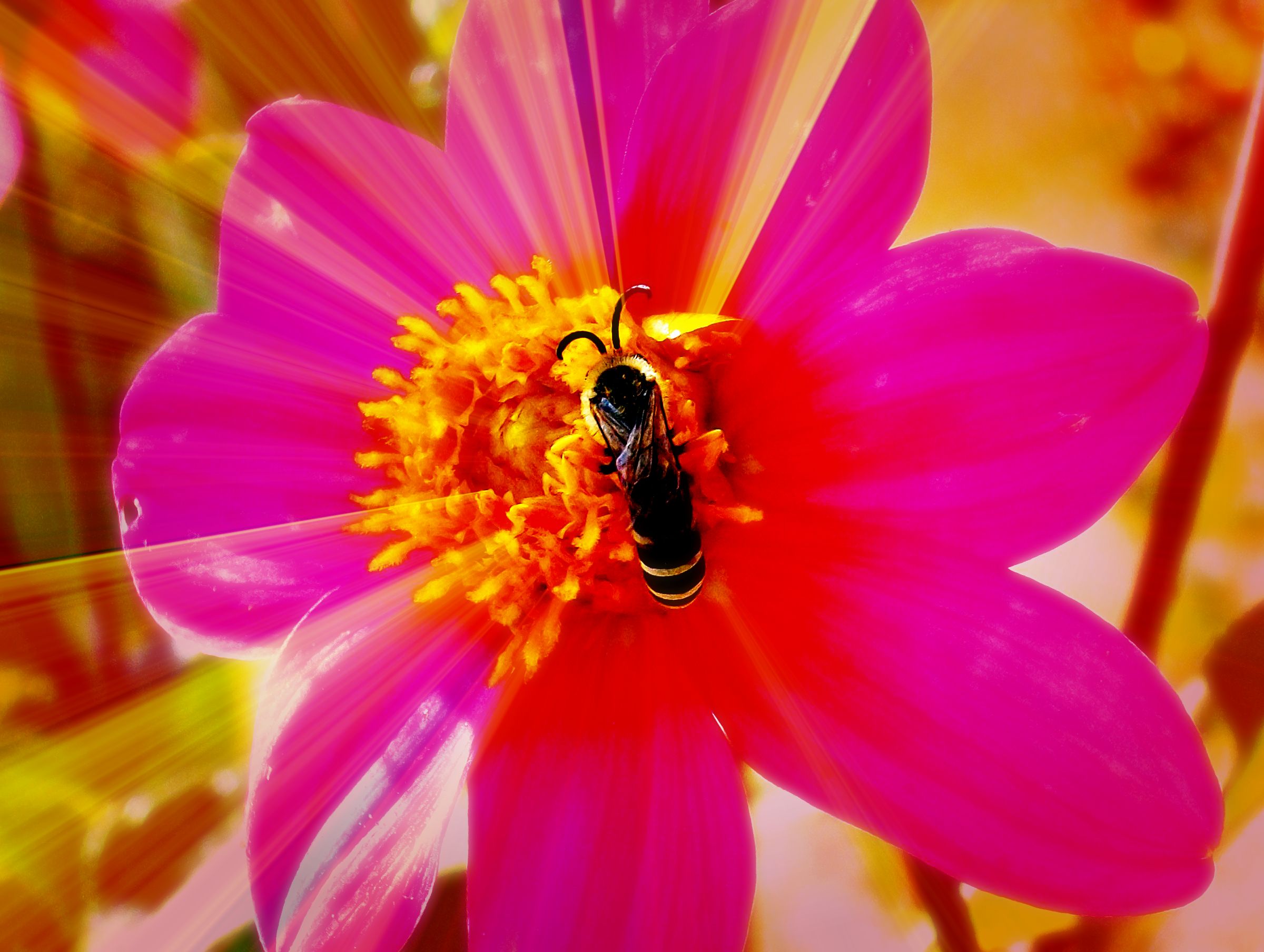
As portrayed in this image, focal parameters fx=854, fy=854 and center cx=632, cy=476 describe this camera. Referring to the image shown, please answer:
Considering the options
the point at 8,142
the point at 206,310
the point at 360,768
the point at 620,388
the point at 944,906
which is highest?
the point at 8,142

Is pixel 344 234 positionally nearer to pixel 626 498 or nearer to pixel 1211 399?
pixel 626 498

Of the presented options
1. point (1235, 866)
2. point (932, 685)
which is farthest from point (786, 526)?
point (1235, 866)

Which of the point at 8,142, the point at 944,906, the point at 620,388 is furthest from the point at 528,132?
the point at 944,906

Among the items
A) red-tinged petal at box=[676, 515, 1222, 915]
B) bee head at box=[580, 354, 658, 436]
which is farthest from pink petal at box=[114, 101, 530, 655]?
red-tinged petal at box=[676, 515, 1222, 915]

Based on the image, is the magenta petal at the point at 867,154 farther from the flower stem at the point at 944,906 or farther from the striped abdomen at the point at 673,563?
the flower stem at the point at 944,906

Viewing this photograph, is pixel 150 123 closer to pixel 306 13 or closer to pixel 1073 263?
pixel 306 13
